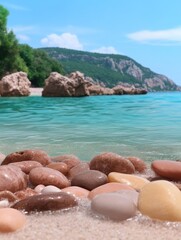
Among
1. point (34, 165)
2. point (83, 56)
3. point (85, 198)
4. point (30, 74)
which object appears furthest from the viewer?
point (83, 56)

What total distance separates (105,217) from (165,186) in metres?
0.52

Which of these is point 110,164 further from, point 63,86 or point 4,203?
point 63,86

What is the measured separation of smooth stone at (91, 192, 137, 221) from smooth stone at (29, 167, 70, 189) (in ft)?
3.70

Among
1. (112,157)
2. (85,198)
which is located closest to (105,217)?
(85,198)

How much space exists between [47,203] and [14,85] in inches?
1433

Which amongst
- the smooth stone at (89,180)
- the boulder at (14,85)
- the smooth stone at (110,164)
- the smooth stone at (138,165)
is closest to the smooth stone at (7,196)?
the smooth stone at (89,180)

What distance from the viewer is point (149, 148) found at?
736cm

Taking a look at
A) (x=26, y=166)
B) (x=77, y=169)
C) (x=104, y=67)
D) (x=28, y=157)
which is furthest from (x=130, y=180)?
(x=104, y=67)

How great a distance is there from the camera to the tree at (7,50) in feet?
168

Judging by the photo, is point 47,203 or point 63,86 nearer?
point 47,203

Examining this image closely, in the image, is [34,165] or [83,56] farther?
[83,56]

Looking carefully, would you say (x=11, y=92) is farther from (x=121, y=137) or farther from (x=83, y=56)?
(x=83, y=56)

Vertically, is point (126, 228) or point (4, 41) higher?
point (4, 41)

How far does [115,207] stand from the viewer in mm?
2787
